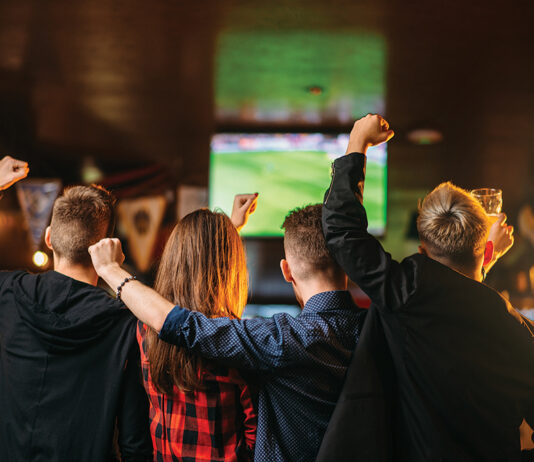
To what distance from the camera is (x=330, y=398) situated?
1.31 metres

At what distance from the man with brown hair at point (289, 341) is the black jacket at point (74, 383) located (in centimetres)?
22

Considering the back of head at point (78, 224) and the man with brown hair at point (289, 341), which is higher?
the back of head at point (78, 224)

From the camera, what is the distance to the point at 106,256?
1.41 metres

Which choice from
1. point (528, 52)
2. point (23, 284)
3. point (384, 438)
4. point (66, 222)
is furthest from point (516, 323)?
point (528, 52)

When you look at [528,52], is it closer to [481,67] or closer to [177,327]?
[481,67]

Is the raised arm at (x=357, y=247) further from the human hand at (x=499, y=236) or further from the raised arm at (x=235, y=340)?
the human hand at (x=499, y=236)

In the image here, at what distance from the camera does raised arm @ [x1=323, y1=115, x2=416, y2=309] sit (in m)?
1.26

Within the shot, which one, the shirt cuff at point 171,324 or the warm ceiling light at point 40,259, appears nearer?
the shirt cuff at point 171,324

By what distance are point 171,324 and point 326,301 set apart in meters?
0.43

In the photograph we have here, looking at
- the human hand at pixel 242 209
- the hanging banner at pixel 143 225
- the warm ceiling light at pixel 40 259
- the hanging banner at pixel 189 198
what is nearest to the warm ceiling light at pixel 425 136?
the hanging banner at pixel 189 198

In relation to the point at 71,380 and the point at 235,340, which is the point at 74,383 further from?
the point at 235,340

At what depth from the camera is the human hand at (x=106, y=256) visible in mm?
1392

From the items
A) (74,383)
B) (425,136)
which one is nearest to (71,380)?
(74,383)

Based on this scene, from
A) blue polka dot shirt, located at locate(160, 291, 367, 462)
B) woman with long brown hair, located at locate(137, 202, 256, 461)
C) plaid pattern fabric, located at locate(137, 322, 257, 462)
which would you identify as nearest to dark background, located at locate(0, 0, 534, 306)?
woman with long brown hair, located at locate(137, 202, 256, 461)
